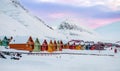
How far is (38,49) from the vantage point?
324 ft

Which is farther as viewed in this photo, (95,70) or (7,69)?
(95,70)

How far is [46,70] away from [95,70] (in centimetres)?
770

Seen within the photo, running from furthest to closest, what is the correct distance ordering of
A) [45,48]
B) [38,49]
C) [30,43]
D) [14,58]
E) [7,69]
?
1. [45,48]
2. [38,49]
3. [30,43]
4. [14,58]
5. [7,69]

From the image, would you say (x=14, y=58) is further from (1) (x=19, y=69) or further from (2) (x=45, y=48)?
(2) (x=45, y=48)

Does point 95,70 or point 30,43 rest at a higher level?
point 30,43

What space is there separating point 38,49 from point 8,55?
2951cm

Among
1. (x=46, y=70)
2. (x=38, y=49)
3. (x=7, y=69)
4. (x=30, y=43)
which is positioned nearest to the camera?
(x=7, y=69)

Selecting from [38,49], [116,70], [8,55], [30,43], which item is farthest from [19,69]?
[38,49]

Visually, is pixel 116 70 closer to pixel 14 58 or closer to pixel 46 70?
pixel 46 70

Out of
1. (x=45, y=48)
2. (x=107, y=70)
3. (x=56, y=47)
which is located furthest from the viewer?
(x=56, y=47)

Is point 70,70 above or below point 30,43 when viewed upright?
below

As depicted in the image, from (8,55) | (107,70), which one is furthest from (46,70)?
(8,55)

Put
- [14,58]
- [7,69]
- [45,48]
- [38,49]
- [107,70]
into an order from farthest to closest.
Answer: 1. [45,48]
2. [38,49]
3. [14,58]
4. [107,70]
5. [7,69]

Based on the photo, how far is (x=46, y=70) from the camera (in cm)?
5097
